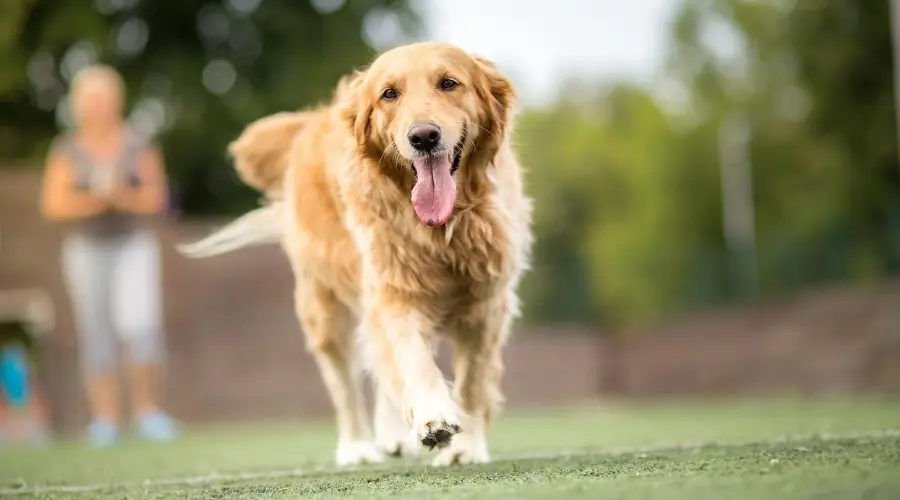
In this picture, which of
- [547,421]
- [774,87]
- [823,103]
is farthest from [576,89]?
[547,421]

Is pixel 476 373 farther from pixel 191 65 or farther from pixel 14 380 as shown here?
pixel 191 65

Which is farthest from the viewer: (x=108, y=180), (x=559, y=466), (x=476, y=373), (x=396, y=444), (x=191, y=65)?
(x=191, y=65)

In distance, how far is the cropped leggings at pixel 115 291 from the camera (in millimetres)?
8828

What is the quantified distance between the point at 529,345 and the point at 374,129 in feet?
29.2

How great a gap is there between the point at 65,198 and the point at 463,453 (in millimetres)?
4760

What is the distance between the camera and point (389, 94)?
486 cm

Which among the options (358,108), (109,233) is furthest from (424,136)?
(109,233)

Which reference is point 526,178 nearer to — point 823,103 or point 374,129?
point 374,129

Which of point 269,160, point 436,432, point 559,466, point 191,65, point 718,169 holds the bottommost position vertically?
point 559,466

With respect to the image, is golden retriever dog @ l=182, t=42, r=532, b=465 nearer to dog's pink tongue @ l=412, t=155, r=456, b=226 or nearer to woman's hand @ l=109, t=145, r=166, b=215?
dog's pink tongue @ l=412, t=155, r=456, b=226

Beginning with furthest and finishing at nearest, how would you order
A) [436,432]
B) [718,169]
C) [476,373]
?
1. [718,169]
2. [476,373]
3. [436,432]

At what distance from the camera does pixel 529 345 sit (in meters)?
13.7

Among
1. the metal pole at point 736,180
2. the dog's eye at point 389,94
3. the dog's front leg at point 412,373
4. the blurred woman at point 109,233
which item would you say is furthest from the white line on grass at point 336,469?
the metal pole at point 736,180

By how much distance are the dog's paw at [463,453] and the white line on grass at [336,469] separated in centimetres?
10
